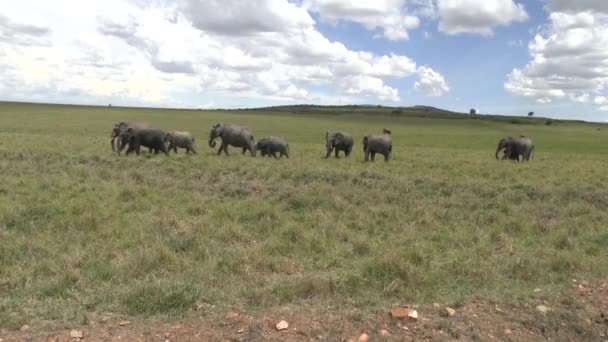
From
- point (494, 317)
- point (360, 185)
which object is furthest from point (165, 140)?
point (494, 317)

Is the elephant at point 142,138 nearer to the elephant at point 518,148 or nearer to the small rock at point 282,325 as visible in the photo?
the elephant at point 518,148

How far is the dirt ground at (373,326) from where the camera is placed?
570 centimetres

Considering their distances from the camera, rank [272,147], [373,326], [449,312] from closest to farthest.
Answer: [373,326] → [449,312] → [272,147]

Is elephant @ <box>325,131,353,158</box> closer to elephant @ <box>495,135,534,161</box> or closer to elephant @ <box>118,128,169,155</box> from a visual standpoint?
elephant @ <box>118,128,169,155</box>

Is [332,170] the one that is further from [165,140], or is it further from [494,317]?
[494,317]

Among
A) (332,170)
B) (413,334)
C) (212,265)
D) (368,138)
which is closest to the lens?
(413,334)

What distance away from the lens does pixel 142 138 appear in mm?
24812

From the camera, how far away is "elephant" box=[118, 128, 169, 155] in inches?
974

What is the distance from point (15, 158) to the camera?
21.1 m

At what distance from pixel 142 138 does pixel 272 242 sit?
16.8 meters

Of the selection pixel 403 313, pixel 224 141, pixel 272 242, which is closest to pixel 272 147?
pixel 224 141

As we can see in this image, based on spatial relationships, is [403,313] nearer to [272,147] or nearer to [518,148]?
[272,147]

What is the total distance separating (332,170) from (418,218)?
26.6ft

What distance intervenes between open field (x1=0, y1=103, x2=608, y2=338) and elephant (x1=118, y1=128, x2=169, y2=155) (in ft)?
21.3
